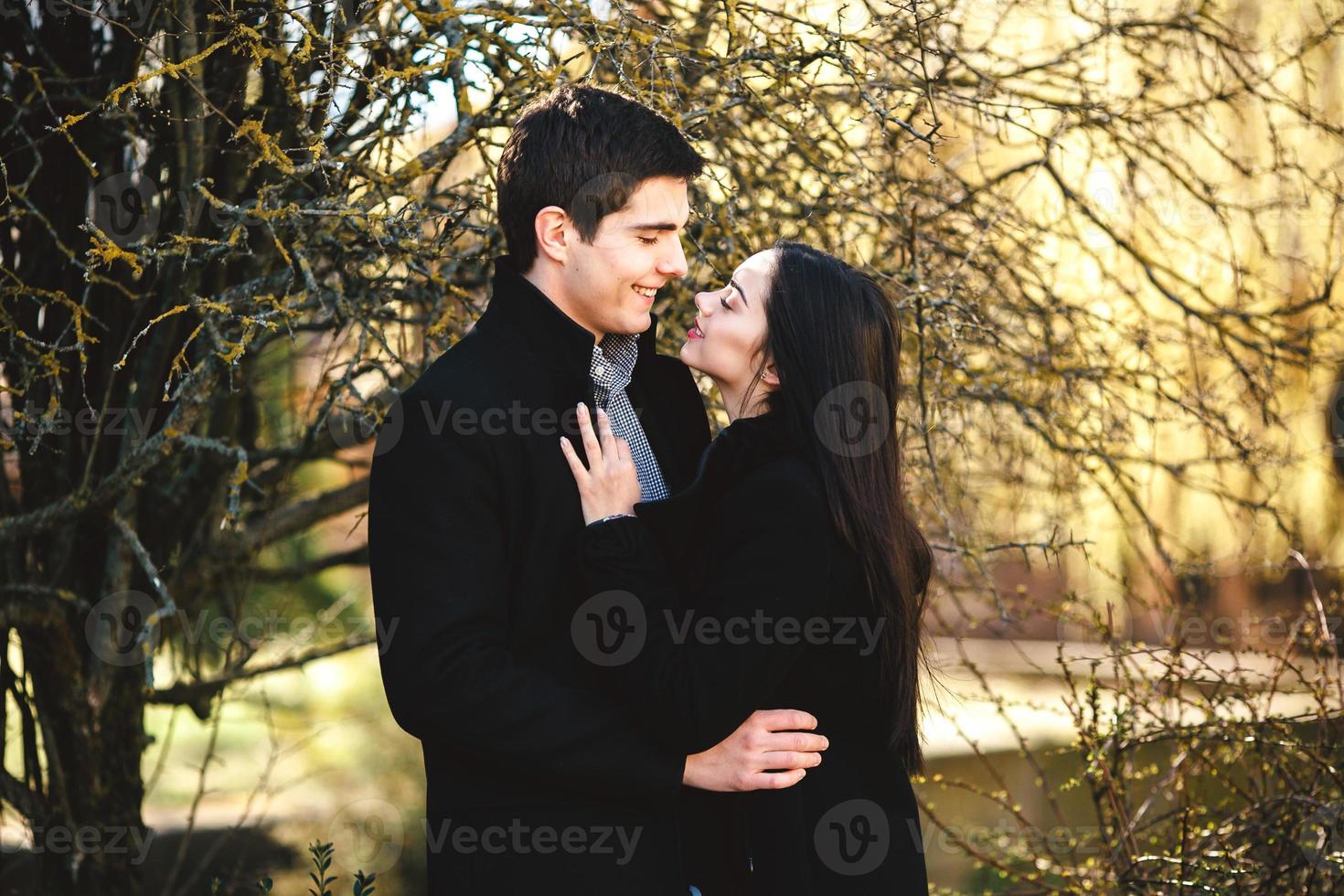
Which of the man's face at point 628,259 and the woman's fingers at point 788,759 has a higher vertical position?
the man's face at point 628,259

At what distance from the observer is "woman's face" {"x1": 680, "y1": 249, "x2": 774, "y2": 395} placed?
2027mm

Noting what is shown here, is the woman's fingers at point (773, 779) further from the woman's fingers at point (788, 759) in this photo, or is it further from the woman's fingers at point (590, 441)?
the woman's fingers at point (590, 441)

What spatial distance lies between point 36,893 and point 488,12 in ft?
8.68

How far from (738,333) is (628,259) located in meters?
0.25

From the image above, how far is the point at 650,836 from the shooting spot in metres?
1.80

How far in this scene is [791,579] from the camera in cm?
174

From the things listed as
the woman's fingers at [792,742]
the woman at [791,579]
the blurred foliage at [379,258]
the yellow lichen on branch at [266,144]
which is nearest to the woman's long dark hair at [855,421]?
the woman at [791,579]

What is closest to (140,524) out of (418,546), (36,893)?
(36,893)

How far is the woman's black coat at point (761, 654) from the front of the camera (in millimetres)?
1698

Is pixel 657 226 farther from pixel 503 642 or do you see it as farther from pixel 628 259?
pixel 503 642

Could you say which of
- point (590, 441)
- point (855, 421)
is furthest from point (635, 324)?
point (855, 421)

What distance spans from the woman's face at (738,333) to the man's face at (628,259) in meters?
0.15

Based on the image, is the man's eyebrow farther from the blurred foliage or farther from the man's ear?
the blurred foliage

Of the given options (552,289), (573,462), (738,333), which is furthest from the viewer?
(738,333)
